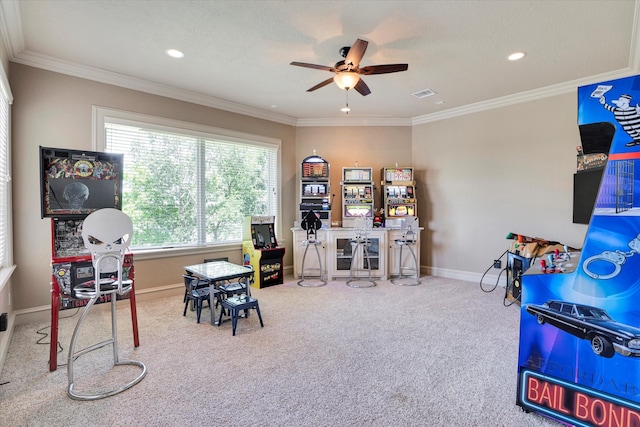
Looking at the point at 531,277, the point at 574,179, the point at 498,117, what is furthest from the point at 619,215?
the point at 498,117

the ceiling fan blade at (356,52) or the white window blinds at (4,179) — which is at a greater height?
the ceiling fan blade at (356,52)

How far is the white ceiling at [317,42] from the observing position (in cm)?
270

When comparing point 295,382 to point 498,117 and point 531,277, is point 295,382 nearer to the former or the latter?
point 531,277

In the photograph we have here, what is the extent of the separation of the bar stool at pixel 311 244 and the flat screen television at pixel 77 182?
9.74 feet

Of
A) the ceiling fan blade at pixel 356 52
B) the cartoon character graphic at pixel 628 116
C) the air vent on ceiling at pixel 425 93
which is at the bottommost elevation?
the cartoon character graphic at pixel 628 116

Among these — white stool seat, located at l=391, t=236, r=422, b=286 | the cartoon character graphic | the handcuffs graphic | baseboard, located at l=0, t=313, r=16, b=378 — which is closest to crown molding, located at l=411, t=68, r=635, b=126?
white stool seat, located at l=391, t=236, r=422, b=286

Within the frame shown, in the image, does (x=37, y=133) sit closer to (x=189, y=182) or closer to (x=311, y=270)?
(x=189, y=182)

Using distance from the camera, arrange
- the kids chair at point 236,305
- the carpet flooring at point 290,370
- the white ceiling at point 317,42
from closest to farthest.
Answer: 1. the carpet flooring at point 290,370
2. the white ceiling at point 317,42
3. the kids chair at point 236,305

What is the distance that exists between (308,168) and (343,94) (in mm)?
1426

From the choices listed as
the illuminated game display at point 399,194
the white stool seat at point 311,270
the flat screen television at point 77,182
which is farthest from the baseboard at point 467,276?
→ the flat screen television at point 77,182

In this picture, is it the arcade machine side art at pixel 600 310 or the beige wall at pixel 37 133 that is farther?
the beige wall at pixel 37 133

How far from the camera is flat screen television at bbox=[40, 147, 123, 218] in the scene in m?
2.47

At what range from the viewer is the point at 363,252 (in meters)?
5.54

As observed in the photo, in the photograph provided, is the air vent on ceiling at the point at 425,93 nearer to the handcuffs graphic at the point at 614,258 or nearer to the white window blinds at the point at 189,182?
the white window blinds at the point at 189,182
